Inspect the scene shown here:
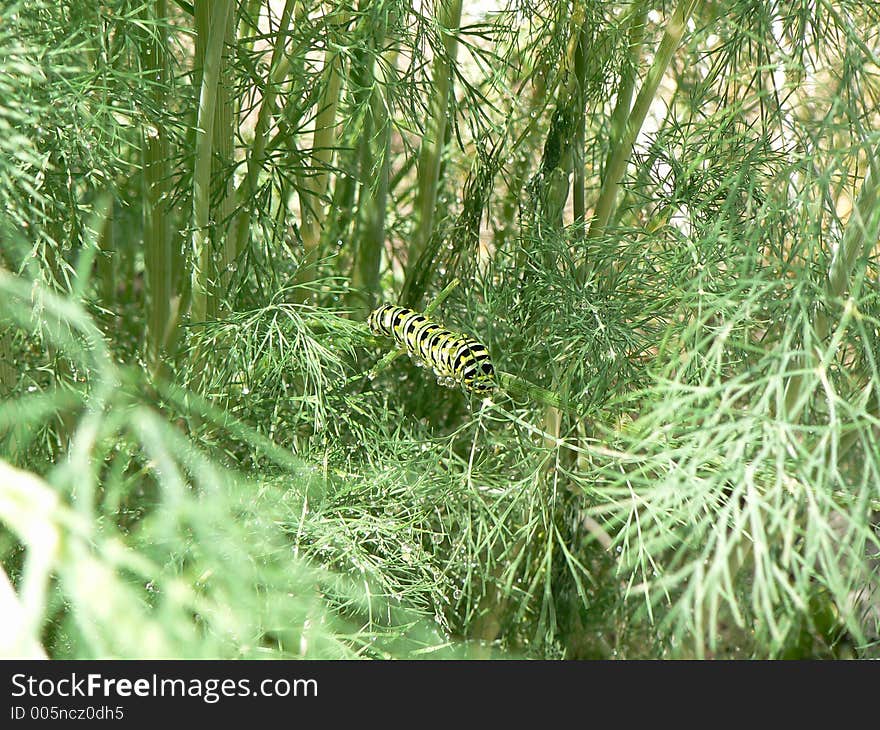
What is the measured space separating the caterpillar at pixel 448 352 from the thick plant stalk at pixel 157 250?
0.32m

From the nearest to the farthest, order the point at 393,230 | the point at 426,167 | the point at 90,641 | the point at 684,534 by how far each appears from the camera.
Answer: the point at 90,641 → the point at 684,534 → the point at 426,167 → the point at 393,230

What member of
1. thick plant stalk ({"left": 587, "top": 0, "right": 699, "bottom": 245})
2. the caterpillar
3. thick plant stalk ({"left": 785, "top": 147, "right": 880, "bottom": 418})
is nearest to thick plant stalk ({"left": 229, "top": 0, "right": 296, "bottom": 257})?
the caterpillar

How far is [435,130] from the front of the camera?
967 mm

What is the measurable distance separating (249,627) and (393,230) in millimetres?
694

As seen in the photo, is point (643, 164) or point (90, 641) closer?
point (90, 641)

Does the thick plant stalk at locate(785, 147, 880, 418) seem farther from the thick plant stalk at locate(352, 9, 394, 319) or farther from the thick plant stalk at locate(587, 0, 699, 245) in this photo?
the thick plant stalk at locate(352, 9, 394, 319)

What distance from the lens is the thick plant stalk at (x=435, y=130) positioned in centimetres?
87

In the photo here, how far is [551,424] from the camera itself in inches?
34.7

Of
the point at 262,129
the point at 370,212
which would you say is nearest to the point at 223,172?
the point at 262,129

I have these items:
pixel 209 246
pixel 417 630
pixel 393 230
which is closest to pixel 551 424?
pixel 417 630

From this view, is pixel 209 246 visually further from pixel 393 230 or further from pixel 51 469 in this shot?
pixel 393 230

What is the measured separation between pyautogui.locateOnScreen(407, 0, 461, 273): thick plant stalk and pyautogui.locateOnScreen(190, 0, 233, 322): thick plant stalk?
0.71 ft

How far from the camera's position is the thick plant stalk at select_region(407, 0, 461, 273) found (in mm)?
873

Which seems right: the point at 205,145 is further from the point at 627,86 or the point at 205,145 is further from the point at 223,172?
the point at 627,86
